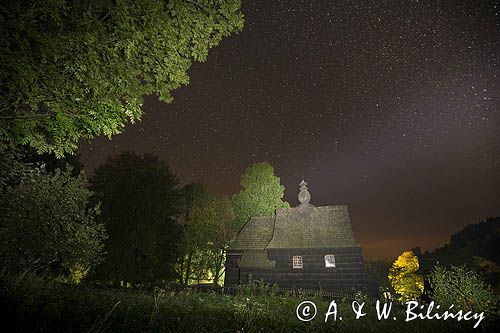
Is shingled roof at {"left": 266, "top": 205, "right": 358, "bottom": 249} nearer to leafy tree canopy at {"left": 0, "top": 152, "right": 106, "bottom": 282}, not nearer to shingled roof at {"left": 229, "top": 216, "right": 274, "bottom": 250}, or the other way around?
shingled roof at {"left": 229, "top": 216, "right": 274, "bottom": 250}

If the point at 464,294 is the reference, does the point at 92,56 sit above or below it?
above

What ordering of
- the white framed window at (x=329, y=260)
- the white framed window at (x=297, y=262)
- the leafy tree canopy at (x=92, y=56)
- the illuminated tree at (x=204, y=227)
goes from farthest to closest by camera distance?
the illuminated tree at (x=204, y=227) < the white framed window at (x=297, y=262) < the white framed window at (x=329, y=260) < the leafy tree canopy at (x=92, y=56)

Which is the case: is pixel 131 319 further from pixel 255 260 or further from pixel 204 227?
pixel 204 227

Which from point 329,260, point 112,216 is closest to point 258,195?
point 329,260

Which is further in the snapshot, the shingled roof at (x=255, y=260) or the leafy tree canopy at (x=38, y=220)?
the shingled roof at (x=255, y=260)

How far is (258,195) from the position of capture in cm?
3556

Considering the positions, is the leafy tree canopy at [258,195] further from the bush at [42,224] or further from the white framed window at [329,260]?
the bush at [42,224]

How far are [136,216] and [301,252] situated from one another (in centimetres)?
1574

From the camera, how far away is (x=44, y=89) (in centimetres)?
403

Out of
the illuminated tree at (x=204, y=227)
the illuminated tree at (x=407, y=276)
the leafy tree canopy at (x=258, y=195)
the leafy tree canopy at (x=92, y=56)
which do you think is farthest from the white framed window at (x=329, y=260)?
the illuminated tree at (x=407, y=276)

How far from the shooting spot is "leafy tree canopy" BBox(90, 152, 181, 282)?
19.8m

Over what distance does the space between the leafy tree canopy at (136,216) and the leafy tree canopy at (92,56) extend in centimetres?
1631

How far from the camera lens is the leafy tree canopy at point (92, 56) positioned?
355 centimetres

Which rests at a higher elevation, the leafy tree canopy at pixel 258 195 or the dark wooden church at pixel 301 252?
the leafy tree canopy at pixel 258 195
